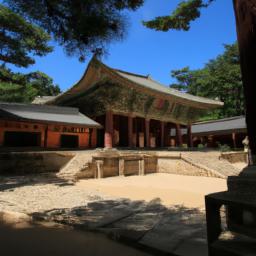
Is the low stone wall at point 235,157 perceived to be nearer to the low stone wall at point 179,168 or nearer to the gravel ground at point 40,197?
the low stone wall at point 179,168

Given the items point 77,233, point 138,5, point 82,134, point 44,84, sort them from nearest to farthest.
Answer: point 77,233, point 138,5, point 82,134, point 44,84

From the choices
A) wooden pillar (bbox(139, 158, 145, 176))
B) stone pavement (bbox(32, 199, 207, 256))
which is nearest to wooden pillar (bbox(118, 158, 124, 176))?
wooden pillar (bbox(139, 158, 145, 176))

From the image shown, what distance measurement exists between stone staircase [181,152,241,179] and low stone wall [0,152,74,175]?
23.3ft

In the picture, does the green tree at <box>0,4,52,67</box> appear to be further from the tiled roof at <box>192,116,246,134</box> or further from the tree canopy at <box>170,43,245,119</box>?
the tree canopy at <box>170,43,245,119</box>

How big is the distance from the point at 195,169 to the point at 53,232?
11.2 meters

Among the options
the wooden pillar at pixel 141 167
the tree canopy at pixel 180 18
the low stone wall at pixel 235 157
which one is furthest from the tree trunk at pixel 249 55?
the low stone wall at pixel 235 157

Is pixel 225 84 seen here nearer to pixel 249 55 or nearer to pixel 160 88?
pixel 160 88

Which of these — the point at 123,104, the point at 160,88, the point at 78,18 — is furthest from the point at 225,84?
the point at 78,18

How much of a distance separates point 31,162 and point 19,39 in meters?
6.46

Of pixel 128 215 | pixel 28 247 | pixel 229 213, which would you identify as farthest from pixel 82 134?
pixel 229 213

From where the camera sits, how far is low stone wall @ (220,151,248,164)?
1769cm

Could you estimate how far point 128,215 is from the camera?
566cm

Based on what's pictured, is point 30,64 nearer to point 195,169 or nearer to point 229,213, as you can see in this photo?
point 195,169

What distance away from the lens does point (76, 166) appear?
12.7 m
